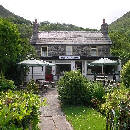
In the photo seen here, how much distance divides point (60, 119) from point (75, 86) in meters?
4.00

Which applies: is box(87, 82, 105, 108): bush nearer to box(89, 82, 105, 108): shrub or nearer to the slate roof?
box(89, 82, 105, 108): shrub

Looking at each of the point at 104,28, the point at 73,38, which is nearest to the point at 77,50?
the point at 73,38

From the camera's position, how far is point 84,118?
1395cm

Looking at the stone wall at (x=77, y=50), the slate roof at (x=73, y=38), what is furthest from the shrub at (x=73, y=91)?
the slate roof at (x=73, y=38)

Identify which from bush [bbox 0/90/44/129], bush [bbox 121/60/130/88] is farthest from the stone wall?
bush [bbox 0/90/44/129]

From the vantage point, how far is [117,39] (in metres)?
66.2

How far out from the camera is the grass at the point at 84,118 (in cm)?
1217

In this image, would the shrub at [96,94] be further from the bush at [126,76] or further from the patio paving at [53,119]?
the bush at [126,76]

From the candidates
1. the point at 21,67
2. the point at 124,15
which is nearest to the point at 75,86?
the point at 21,67

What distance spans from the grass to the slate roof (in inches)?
1053

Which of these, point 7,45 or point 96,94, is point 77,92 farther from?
point 7,45

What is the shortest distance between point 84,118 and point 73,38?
3079 centimetres

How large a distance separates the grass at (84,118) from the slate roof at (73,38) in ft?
87.7

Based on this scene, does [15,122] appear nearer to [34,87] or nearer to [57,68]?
[34,87]
